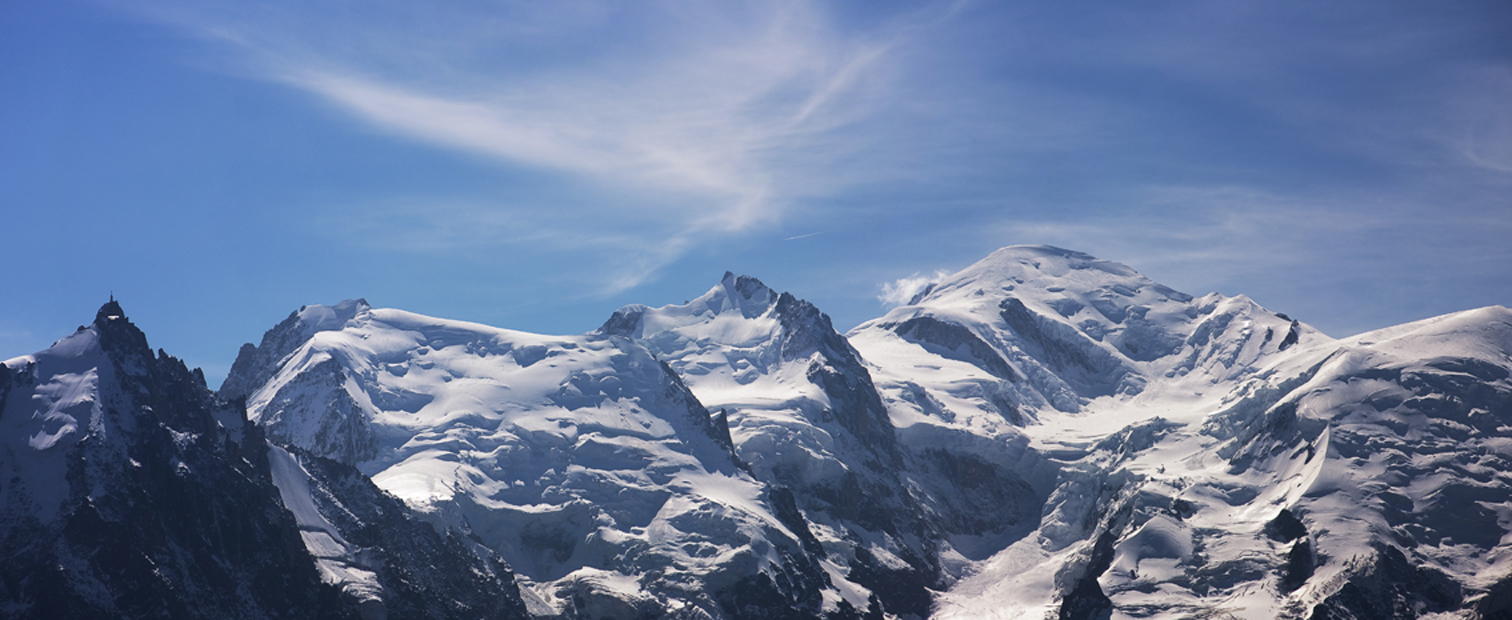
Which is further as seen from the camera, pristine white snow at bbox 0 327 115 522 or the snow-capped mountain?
pristine white snow at bbox 0 327 115 522

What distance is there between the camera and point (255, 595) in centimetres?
19425

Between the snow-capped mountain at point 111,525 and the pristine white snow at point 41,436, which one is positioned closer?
the snow-capped mountain at point 111,525

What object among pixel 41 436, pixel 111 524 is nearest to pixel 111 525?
pixel 111 524

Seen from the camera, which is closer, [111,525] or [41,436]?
[111,525]

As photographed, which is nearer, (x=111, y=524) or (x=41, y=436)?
(x=111, y=524)

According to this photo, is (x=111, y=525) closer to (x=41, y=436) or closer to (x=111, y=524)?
(x=111, y=524)

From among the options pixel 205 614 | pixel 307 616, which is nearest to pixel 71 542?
pixel 205 614

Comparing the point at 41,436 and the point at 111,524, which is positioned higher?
the point at 41,436

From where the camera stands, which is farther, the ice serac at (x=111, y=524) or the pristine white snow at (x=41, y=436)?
the pristine white snow at (x=41, y=436)

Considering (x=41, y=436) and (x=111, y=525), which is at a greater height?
(x=41, y=436)

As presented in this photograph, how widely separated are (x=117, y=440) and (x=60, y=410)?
9.64 metres

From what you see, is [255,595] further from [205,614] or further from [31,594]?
[31,594]

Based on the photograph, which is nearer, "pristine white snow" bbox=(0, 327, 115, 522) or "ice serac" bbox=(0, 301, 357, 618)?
"ice serac" bbox=(0, 301, 357, 618)

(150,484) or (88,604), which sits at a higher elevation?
(150,484)
